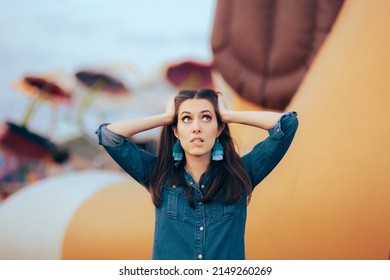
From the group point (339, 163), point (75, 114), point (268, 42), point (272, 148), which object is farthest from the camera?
point (75, 114)

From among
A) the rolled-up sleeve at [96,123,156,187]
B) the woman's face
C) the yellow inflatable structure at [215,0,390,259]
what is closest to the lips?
the woman's face

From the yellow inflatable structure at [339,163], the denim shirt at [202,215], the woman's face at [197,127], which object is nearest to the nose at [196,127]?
the woman's face at [197,127]

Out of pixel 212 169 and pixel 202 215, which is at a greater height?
pixel 212 169

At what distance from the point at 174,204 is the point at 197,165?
104 millimetres

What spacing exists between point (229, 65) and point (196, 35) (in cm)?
14

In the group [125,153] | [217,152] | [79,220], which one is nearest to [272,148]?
[217,152]

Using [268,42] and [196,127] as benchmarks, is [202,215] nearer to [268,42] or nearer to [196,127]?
[196,127]

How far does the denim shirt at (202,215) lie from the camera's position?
1136 millimetres

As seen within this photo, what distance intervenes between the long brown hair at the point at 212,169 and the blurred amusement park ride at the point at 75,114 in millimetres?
572

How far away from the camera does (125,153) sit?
1.17 metres

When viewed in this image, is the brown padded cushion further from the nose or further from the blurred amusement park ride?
the nose

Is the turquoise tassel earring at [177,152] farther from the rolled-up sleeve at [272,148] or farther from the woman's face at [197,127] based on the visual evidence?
the rolled-up sleeve at [272,148]

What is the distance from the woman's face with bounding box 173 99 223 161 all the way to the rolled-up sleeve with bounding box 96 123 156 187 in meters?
0.09
